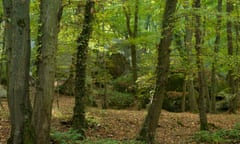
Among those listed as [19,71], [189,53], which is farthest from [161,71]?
[189,53]

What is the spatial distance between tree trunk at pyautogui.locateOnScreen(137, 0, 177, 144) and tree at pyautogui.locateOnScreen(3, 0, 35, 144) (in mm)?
3175

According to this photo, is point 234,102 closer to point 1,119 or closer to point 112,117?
point 112,117

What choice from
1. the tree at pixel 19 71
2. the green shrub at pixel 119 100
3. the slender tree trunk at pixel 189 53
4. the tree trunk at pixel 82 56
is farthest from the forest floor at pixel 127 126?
the green shrub at pixel 119 100

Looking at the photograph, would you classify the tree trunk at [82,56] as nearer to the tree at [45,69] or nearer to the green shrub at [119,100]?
the tree at [45,69]

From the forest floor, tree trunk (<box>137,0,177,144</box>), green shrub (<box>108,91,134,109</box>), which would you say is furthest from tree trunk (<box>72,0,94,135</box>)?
green shrub (<box>108,91,134,109</box>)

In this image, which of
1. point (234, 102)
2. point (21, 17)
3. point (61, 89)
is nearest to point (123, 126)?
point (21, 17)

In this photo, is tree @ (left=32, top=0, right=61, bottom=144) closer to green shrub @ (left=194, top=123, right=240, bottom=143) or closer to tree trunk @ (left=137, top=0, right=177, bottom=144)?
tree trunk @ (left=137, top=0, right=177, bottom=144)

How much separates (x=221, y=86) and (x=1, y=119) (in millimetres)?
15103

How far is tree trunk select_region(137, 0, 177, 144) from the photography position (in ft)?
27.2

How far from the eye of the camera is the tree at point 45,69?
6203mm

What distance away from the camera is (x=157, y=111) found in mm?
8438

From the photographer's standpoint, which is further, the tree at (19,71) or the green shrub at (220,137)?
the green shrub at (220,137)

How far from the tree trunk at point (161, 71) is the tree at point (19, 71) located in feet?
10.4

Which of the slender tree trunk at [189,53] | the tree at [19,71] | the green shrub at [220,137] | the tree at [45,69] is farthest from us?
the slender tree trunk at [189,53]
